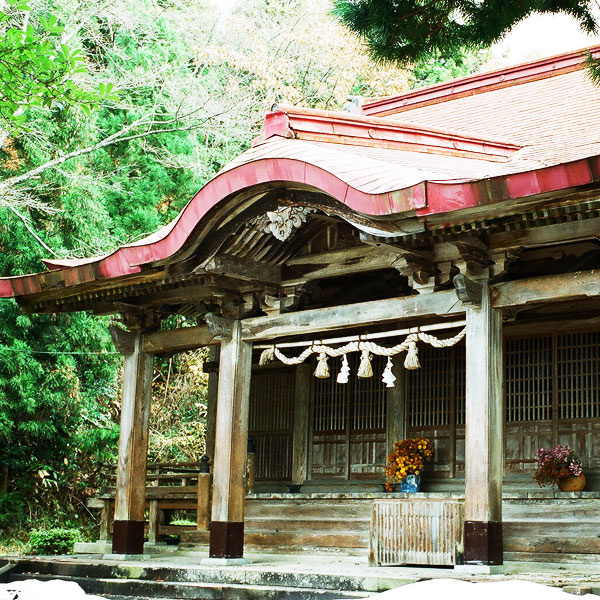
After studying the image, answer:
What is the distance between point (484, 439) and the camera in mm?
9359

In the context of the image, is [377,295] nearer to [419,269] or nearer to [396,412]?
[396,412]

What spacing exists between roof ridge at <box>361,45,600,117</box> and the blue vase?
22.1 feet

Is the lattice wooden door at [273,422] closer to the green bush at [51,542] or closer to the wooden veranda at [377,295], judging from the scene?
the wooden veranda at [377,295]

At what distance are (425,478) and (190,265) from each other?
404 cm

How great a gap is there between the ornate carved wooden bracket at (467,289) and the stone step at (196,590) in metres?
2.88

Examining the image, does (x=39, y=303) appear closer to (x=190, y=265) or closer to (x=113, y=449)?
(x=190, y=265)

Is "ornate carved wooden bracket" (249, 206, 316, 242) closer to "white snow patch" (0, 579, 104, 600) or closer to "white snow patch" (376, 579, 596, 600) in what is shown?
"white snow patch" (0, 579, 104, 600)

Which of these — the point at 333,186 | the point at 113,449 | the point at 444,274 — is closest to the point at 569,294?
the point at 444,274

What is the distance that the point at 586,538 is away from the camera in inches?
395

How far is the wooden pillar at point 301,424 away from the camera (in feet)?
45.0

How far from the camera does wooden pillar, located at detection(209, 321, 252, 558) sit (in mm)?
11227

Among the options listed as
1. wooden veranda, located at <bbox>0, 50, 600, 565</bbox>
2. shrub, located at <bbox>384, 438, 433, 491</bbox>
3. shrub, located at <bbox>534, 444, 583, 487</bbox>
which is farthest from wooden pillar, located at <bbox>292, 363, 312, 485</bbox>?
shrub, located at <bbox>534, 444, 583, 487</bbox>

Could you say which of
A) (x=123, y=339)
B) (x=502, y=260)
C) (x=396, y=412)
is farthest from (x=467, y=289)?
(x=123, y=339)

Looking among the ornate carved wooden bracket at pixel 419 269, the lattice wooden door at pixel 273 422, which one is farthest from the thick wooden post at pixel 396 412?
the ornate carved wooden bracket at pixel 419 269
